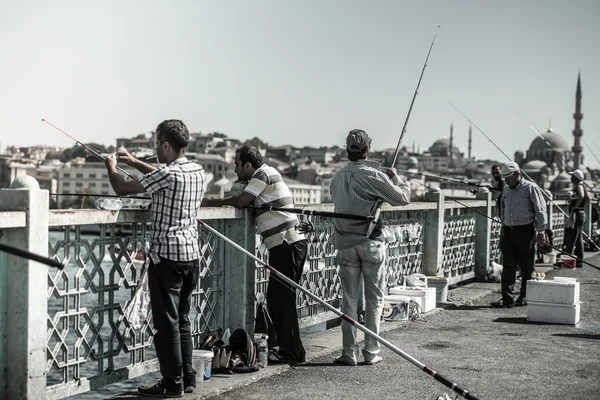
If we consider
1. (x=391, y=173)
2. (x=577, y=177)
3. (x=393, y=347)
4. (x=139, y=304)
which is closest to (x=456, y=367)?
(x=391, y=173)

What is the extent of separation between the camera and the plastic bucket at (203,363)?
6070 millimetres

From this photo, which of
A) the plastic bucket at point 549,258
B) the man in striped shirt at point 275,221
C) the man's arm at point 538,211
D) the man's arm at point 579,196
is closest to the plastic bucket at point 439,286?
the man's arm at point 538,211

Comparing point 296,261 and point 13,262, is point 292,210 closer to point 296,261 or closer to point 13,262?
point 296,261

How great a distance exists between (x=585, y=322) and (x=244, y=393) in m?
4.74

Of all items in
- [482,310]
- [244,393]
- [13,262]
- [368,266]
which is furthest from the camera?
[482,310]

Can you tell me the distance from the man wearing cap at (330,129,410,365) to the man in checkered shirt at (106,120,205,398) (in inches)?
66.1

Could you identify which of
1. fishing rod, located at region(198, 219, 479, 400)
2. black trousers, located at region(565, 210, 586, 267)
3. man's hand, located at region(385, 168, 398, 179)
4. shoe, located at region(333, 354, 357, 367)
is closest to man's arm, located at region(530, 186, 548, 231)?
man's hand, located at region(385, 168, 398, 179)

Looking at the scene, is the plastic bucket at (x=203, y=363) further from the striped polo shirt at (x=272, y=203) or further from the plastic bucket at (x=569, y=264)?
the plastic bucket at (x=569, y=264)

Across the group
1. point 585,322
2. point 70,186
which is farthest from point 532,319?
point 70,186

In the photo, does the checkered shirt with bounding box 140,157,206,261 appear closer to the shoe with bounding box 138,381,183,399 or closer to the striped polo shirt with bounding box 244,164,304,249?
the shoe with bounding box 138,381,183,399

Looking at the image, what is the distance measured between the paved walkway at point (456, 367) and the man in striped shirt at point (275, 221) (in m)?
0.49

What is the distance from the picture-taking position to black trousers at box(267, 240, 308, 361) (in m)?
6.70

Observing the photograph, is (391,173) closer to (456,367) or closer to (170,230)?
(456,367)

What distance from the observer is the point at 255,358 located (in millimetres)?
6594
